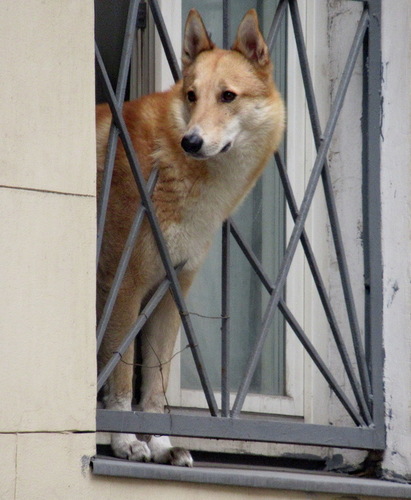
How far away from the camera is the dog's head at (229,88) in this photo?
484 cm

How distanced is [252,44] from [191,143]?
0.69 m

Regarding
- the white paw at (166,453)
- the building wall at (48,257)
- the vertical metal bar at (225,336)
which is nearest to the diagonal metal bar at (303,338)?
the vertical metal bar at (225,336)

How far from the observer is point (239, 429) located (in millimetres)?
4453

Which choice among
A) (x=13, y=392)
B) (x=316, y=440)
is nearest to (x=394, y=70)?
(x=316, y=440)

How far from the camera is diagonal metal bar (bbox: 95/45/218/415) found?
170 inches

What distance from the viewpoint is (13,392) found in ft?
12.3

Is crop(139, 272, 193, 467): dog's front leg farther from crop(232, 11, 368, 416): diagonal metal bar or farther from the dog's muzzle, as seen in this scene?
→ the dog's muzzle

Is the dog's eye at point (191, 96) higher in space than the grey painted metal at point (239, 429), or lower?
higher

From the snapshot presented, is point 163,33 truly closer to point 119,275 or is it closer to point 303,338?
point 119,275

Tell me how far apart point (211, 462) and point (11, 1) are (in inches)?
95.4

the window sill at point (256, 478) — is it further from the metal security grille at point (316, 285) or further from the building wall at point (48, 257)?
the metal security grille at point (316, 285)

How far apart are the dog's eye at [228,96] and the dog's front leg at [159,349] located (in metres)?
0.83

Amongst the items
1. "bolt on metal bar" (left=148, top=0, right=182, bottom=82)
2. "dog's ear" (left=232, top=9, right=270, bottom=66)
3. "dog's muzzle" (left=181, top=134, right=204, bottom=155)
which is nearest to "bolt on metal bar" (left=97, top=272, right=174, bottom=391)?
"dog's muzzle" (left=181, top=134, right=204, bottom=155)

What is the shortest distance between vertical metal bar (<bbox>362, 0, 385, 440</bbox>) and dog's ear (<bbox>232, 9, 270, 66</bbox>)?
49cm
